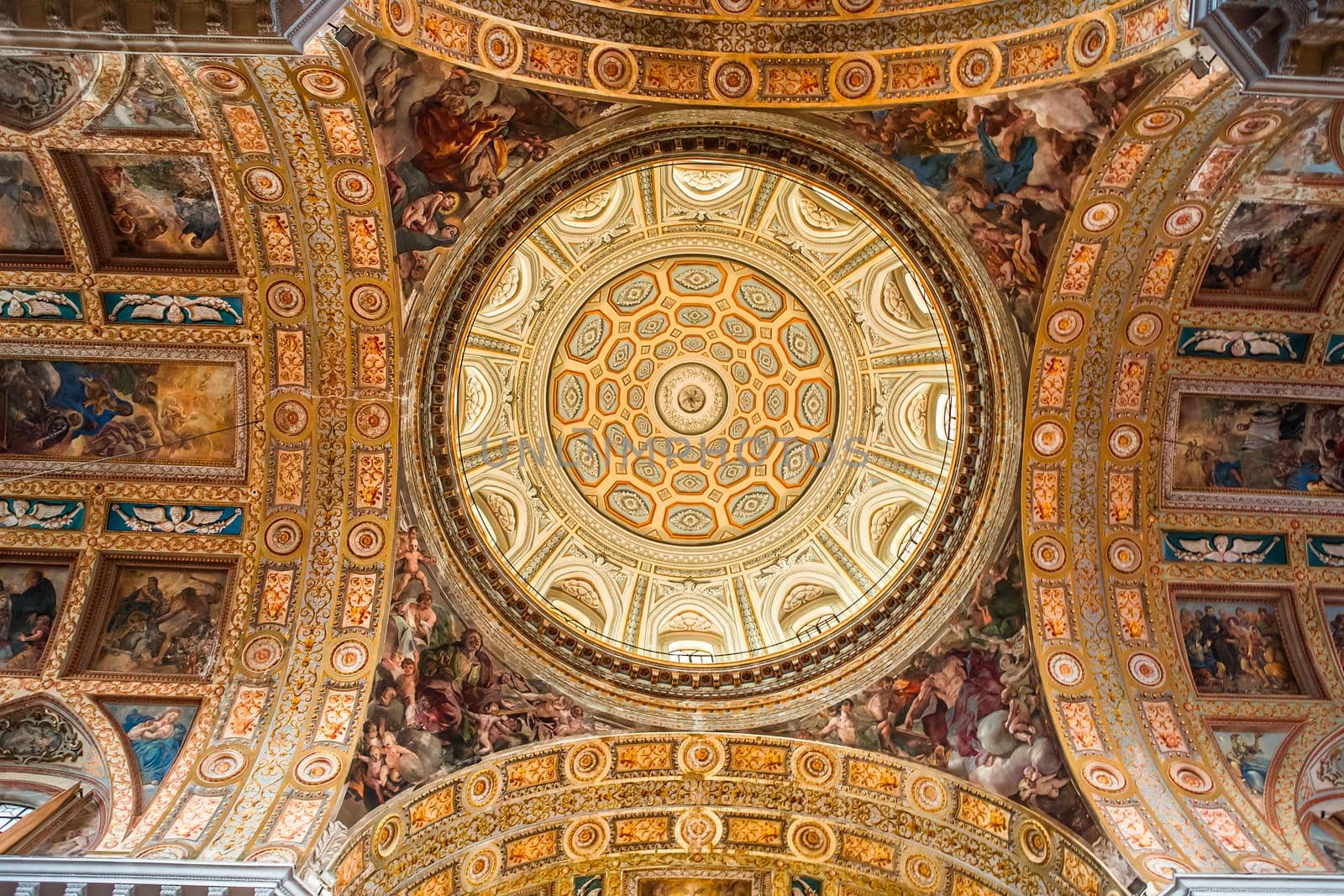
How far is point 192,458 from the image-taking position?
1458 cm

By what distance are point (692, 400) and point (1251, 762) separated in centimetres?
1310

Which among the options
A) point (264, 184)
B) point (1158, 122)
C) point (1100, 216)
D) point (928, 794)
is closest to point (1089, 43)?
point (1158, 122)

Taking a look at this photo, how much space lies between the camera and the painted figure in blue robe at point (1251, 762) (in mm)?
13508

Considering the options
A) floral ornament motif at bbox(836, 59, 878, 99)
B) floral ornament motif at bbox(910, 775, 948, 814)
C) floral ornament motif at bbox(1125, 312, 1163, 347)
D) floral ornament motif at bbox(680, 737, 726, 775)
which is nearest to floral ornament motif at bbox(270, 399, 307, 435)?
floral ornament motif at bbox(680, 737, 726, 775)

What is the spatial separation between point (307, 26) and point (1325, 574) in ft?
55.1

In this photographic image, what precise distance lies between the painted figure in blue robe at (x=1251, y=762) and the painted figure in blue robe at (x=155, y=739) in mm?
15776

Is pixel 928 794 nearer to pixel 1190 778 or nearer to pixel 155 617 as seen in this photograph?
pixel 1190 778

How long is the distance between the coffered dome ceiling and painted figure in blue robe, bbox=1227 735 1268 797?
477 centimetres

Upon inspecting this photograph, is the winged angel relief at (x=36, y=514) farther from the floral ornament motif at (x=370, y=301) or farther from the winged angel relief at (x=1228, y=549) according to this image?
the winged angel relief at (x=1228, y=549)

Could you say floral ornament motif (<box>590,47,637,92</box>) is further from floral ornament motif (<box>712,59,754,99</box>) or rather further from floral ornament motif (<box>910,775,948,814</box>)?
floral ornament motif (<box>910,775,948,814</box>)

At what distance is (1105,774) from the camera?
45.2 ft

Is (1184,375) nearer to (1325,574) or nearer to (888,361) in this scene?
(1325,574)

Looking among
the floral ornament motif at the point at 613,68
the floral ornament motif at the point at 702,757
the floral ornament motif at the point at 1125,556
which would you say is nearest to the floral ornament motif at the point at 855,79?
the floral ornament motif at the point at 613,68

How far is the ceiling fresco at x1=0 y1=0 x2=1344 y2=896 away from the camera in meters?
12.3
